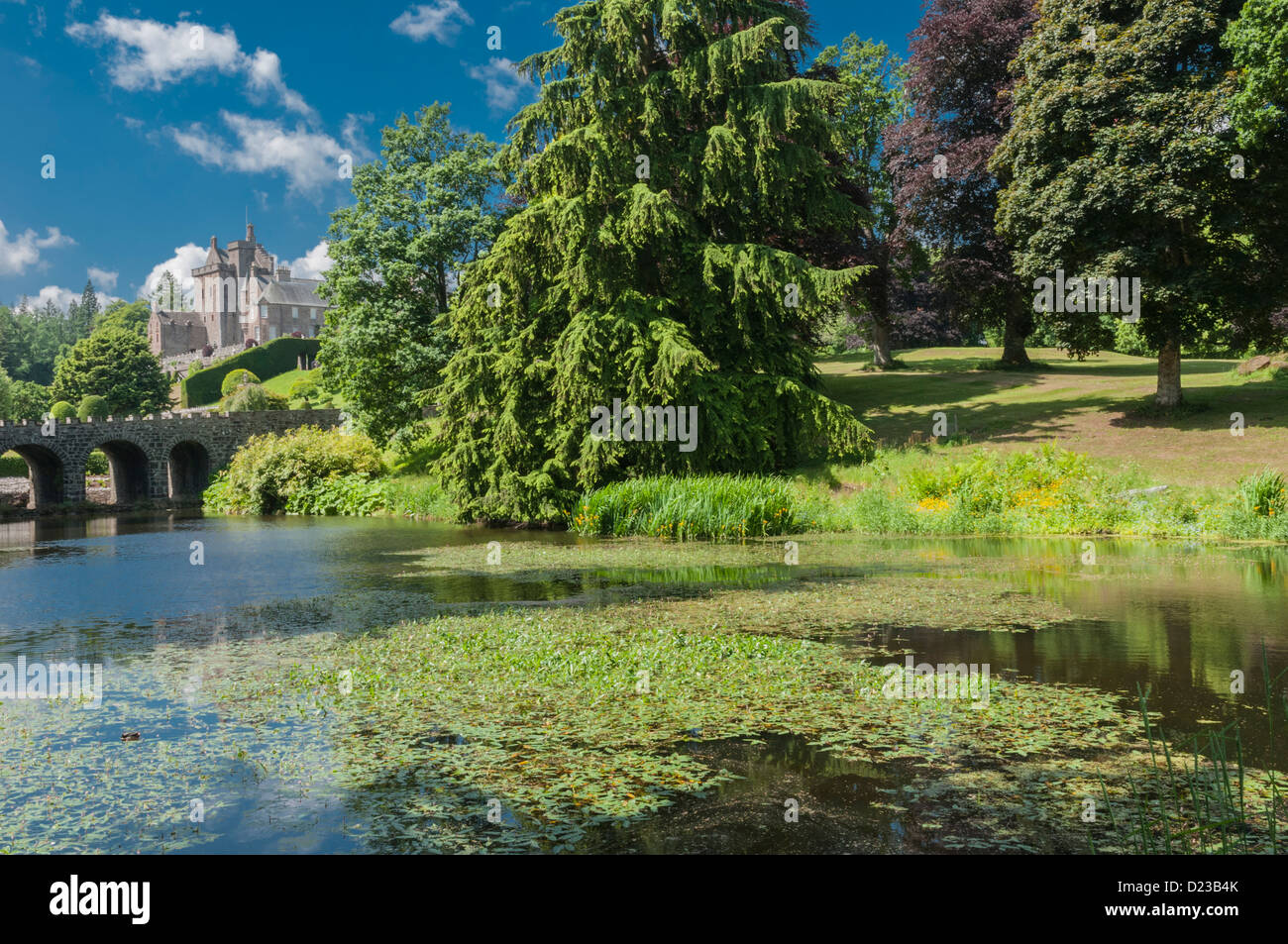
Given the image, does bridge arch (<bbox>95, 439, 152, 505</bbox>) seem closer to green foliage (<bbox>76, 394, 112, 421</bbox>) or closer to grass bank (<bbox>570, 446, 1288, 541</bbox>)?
green foliage (<bbox>76, 394, 112, 421</bbox>)

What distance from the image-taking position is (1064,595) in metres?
12.0

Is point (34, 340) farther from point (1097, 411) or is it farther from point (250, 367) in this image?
point (1097, 411)

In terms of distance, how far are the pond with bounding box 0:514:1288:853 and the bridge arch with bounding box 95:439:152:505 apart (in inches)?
1181

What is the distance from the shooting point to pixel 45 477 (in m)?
47.6

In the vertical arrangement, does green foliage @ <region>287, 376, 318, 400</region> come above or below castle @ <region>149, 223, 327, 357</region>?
below

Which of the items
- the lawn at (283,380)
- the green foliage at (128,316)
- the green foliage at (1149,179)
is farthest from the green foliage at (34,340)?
the green foliage at (1149,179)

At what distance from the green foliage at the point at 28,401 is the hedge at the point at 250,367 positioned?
10583 millimetres

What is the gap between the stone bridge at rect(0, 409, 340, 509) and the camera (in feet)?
143

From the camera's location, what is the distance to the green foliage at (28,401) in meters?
73.6

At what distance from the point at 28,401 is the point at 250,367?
57.6 feet

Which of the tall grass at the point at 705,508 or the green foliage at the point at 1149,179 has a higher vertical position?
the green foliage at the point at 1149,179

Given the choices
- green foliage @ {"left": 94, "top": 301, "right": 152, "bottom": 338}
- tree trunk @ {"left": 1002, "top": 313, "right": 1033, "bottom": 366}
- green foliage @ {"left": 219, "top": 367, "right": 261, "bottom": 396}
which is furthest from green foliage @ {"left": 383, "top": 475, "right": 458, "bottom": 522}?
green foliage @ {"left": 94, "top": 301, "right": 152, "bottom": 338}

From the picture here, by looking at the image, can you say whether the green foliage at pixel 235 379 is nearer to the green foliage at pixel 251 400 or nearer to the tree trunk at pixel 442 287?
the green foliage at pixel 251 400

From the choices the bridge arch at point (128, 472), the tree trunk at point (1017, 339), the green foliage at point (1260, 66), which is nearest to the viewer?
the green foliage at point (1260, 66)
